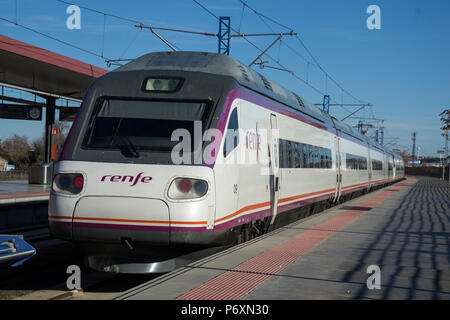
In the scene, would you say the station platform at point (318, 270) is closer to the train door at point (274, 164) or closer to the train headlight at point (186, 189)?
the train door at point (274, 164)

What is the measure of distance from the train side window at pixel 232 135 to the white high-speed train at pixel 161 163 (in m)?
0.01

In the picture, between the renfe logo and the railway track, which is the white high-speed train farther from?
the railway track

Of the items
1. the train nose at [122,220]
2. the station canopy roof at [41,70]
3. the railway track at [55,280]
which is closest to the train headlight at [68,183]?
the train nose at [122,220]

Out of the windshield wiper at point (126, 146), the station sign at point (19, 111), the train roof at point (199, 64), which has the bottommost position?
the windshield wiper at point (126, 146)

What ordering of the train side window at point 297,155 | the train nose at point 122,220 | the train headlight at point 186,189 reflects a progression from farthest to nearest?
the train side window at point 297,155
the train headlight at point 186,189
the train nose at point 122,220

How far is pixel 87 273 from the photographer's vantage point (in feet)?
30.9

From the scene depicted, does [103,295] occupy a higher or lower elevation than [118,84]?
lower

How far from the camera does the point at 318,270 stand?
7.79m

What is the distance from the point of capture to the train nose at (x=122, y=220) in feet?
23.7

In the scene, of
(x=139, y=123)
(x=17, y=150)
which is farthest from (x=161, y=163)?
→ (x=17, y=150)
